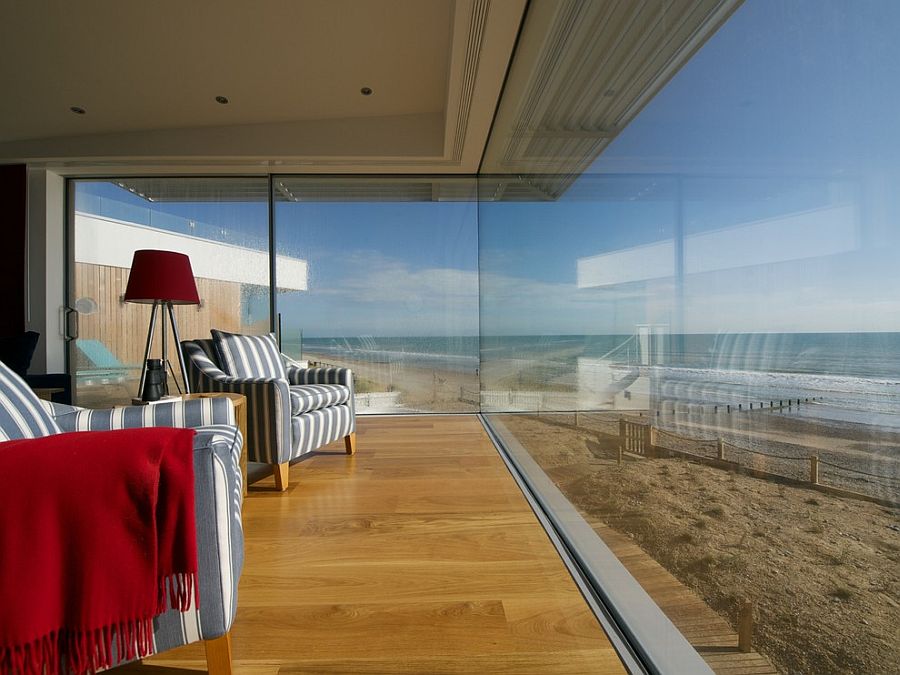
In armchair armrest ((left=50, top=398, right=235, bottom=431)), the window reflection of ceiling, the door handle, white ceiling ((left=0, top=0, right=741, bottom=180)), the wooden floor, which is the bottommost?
the wooden floor

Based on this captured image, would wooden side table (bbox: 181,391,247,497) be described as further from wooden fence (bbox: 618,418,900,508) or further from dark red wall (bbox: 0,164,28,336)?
dark red wall (bbox: 0,164,28,336)

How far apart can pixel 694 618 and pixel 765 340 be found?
618 mm

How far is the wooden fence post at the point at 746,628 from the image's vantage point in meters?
0.78

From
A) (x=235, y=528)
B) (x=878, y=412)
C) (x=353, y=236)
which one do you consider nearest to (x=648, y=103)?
(x=878, y=412)

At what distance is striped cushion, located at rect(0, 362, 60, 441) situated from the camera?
46.9 inches

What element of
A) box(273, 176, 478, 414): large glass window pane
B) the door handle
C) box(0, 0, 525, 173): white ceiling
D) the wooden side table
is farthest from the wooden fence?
the door handle

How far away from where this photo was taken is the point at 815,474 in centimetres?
63

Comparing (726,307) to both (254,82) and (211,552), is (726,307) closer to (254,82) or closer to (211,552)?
(211,552)

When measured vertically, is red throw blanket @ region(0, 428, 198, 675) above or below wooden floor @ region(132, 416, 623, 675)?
above

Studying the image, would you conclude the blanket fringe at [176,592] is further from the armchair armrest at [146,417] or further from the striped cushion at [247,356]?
the striped cushion at [247,356]

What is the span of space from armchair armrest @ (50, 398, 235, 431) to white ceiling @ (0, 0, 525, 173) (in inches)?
86.7

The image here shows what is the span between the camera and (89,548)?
0.92 meters

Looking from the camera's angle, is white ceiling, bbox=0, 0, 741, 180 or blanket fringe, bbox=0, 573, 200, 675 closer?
blanket fringe, bbox=0, 573, 200, 675

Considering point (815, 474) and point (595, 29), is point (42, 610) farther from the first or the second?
point (595, 29)
